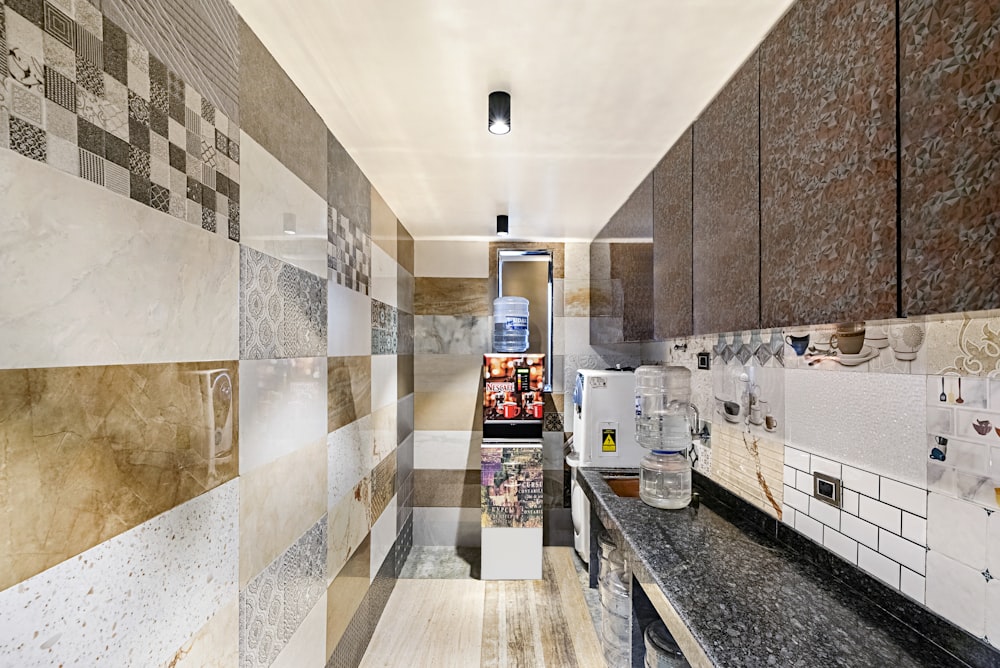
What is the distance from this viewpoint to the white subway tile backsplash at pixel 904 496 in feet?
3.63

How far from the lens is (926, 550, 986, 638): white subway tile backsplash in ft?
3.15

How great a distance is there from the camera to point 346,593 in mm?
2092

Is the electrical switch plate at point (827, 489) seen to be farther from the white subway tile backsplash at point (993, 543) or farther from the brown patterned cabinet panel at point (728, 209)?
the brown patterned cabinet panel at point (728, 209)

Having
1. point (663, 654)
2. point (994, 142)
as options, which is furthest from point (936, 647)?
point (994, 142)

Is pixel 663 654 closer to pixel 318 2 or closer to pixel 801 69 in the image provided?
pixel 801 69

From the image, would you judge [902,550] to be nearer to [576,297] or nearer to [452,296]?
[576,297]

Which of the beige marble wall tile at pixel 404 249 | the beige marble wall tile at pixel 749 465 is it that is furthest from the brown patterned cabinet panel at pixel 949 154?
the beige marble wall tile at pixel 404 249

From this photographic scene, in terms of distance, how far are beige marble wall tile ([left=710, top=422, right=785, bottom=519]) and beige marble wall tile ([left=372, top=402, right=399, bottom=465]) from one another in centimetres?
174

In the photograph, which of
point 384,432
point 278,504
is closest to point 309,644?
point 278,504

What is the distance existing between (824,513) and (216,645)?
1686mm

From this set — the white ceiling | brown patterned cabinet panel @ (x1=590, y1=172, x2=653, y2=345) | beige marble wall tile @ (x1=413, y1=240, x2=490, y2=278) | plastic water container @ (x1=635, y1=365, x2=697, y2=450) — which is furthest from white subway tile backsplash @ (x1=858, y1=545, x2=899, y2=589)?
beige marble wall tile @ (x1=413, y1=240, x2=490, y2=278)

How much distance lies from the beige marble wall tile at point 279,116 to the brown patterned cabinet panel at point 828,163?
1.36 metres

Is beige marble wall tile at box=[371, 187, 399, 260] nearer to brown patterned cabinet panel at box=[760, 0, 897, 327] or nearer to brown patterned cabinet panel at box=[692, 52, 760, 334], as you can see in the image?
brown patterned cabinet panel at box=[692, 52, 760, 334]

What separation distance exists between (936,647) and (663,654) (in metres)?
0.76
